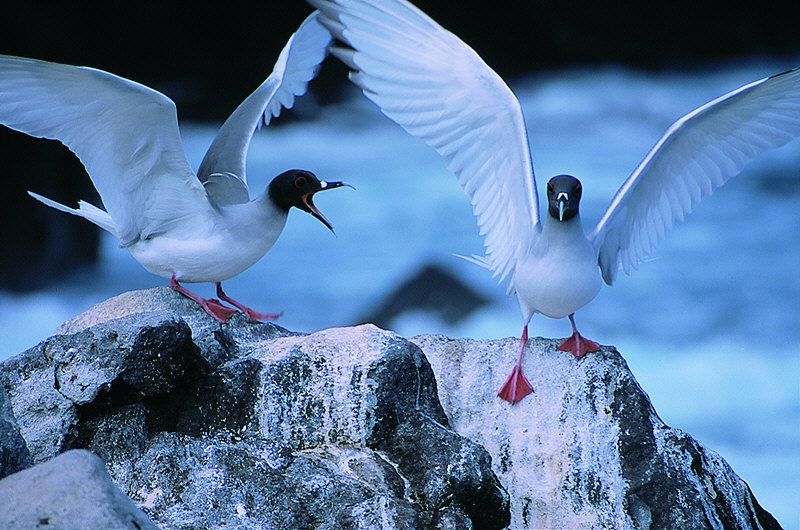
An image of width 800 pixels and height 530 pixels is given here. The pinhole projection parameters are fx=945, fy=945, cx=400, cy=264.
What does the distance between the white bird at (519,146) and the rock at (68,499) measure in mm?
2105

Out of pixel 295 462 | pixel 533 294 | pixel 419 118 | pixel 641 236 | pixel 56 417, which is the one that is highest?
pixel 641 236

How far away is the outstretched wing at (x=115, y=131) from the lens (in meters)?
3.90

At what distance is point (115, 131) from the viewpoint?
417cm

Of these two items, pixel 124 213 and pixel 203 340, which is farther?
pixel 124 213

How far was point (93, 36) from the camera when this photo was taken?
8.07 m

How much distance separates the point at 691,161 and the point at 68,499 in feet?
10.9

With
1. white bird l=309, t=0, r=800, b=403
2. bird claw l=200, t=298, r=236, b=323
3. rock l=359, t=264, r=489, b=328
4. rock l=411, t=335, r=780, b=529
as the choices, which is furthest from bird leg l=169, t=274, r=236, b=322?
rock l=359, t=264, r=489, b=328

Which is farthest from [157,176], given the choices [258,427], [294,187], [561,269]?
[561,269]

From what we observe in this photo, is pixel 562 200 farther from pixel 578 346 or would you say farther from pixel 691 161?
pixel 691 161

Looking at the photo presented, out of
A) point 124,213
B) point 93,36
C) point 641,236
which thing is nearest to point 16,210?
point 93,36

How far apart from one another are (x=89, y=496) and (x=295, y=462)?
0.91m

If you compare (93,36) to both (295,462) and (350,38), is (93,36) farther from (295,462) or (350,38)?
(295,462)

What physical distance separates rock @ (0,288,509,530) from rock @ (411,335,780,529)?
0.54 metres

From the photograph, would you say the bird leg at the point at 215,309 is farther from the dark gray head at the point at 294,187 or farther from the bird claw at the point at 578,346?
the bird claw at the point at 578,346
